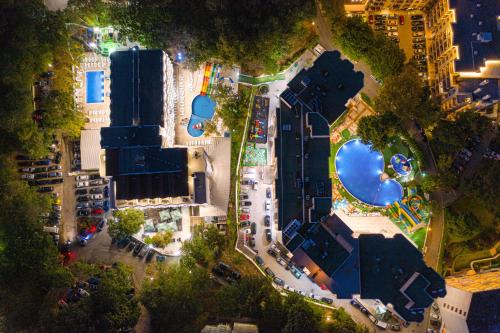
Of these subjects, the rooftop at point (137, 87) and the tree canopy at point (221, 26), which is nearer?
the rooftop at point (137, 87)

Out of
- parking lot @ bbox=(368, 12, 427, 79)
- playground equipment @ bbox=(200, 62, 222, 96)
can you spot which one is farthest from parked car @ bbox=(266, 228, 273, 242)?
parking lot @ bbox=(368, 12, 427, 79)

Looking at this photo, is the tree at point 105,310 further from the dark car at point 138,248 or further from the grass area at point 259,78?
the grass area at point 259,78

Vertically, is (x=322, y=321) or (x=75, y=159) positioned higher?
(x=75, y=159)

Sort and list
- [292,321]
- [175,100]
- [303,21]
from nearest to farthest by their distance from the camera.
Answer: [292,321] → [303,21] → [175,100]

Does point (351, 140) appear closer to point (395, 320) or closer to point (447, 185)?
point (447, 185)

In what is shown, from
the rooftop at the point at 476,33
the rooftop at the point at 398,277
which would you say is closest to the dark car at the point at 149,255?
the rooftop at the point at 398,277

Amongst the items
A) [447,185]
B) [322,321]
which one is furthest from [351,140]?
[322,321]
